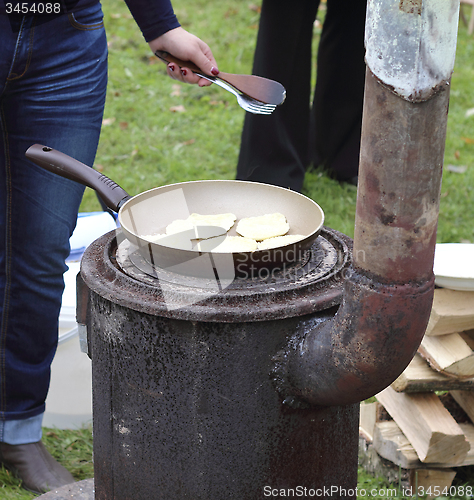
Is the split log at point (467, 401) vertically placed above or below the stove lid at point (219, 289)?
below

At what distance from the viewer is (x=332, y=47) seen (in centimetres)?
442

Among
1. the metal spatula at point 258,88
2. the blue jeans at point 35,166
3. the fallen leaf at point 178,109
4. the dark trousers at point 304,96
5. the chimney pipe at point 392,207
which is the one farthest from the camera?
the fallen leaf at point 178,109

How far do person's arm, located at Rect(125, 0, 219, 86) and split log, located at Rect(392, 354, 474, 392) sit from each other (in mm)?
1188

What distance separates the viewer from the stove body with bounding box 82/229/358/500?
143cm

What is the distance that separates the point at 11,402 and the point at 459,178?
142 inches

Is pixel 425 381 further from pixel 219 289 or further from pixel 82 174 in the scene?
pixel 82 174

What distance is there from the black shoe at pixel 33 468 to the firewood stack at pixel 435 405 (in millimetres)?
1158

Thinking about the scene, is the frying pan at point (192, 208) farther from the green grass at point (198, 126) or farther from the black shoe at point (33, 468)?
the green grass at point (198, 126)

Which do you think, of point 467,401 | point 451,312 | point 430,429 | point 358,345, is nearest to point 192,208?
point 358,345

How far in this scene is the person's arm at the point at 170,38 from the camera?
6.49 ft

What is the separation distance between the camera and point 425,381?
2188 millimetres

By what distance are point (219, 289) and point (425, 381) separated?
1.05 meters

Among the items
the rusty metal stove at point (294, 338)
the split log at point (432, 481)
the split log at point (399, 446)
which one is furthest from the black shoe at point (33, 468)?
the split log at point (432, 481)

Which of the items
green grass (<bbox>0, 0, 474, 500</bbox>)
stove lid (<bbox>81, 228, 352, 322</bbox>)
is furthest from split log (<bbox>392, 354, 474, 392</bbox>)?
green grass (<bbox>0, 0, 474, 500</bbox>)
